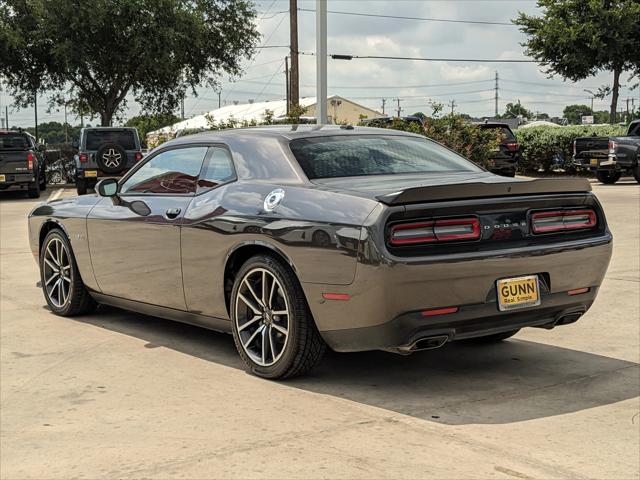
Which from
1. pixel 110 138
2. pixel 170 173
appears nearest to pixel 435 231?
pixel 170 173

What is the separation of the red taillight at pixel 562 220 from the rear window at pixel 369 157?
0.86m

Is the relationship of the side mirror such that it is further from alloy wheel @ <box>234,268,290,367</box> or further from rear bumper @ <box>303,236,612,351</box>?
rear bumper @ <box>303,236,612,351</box>

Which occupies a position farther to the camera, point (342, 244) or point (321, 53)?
point (321, 53)

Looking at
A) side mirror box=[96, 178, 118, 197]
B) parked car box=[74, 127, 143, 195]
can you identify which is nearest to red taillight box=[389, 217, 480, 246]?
side mirror box=[96, 178, 118, 197]

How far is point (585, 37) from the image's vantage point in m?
35.2

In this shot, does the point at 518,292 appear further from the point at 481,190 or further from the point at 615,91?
the point at 615,91

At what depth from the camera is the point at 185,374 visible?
5312 mm

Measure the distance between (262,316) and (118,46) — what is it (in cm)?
2989

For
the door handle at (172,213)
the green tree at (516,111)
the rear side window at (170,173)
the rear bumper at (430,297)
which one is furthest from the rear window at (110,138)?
the green tree at (516,111)

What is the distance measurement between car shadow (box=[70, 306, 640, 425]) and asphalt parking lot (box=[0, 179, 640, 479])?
0.01m

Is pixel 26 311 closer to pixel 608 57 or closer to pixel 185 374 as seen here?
pixel 185 374

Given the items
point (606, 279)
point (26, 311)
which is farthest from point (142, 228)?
point (606, 279)

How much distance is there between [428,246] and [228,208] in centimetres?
141

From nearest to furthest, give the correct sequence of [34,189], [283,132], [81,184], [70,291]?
[283,132]
[70,291]
[34,189]
[81,184]
